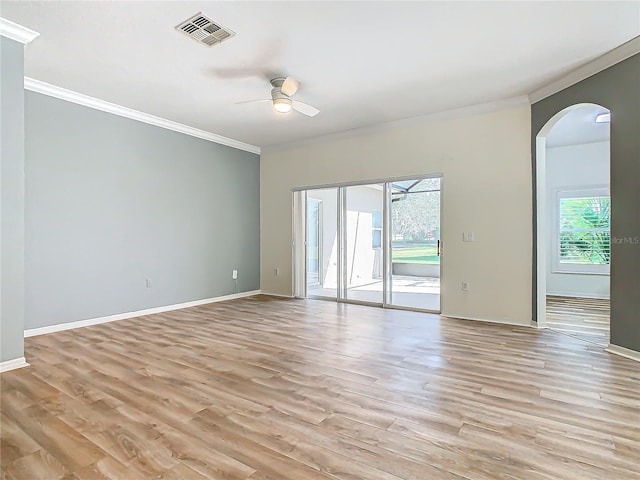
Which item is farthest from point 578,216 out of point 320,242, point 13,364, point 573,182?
point 13,364

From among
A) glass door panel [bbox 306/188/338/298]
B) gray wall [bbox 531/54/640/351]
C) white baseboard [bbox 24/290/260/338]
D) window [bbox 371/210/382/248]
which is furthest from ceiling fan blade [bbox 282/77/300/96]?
white baseboard [bbox 24/290/260/338]

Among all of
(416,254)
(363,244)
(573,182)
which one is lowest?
(416,254)

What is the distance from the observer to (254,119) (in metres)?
5.53

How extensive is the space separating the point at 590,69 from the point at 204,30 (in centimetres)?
383

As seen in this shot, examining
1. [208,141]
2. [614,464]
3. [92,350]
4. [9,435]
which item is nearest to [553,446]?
[614,464]

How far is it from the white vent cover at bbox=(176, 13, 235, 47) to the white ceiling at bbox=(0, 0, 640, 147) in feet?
0.25

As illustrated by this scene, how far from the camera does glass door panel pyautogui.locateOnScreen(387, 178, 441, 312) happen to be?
5.52m

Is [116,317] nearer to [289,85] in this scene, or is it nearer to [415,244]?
[289,85]

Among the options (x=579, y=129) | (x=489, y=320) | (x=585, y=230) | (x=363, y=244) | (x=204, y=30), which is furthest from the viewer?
(x=585, y=230)

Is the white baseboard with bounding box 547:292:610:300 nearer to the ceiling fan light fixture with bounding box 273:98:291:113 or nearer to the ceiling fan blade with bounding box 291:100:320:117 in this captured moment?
the ceiling fan blade with bounding box 291:100:320:117

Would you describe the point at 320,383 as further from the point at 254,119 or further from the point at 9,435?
the point at 254,119

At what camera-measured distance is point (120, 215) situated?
5016mm

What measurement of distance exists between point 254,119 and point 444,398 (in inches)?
181

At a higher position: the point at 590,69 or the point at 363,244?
the point at 590,69
